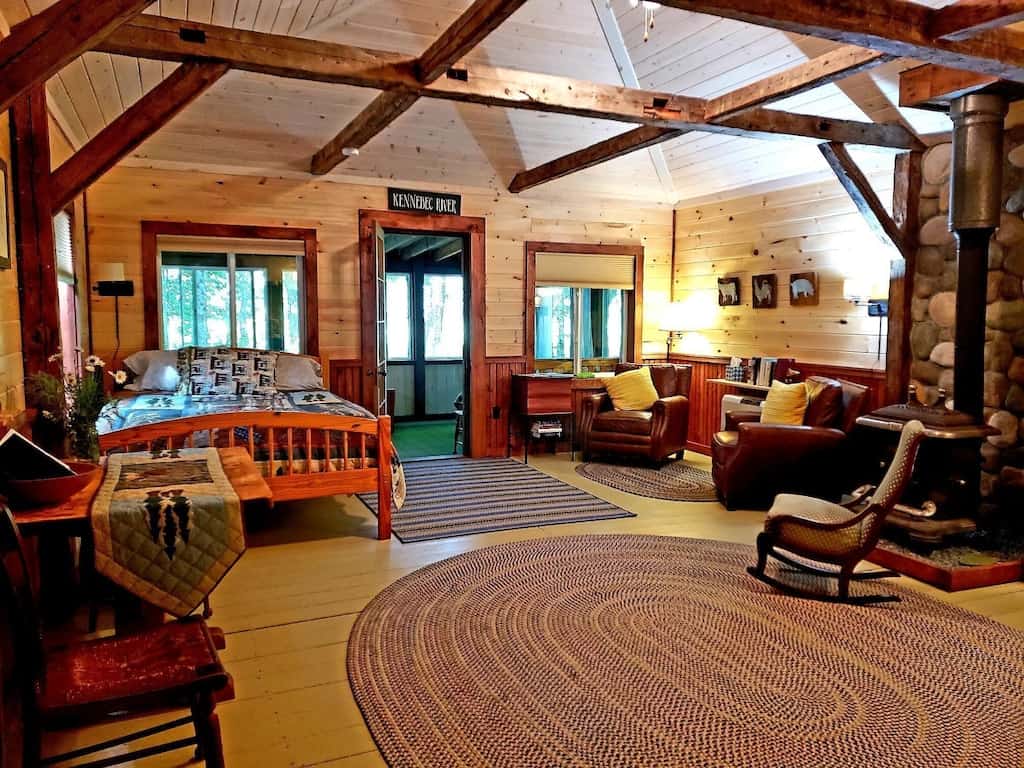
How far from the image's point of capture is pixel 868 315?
539 cm

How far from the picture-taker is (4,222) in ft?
9.78

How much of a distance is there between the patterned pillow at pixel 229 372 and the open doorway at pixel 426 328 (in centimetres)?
95

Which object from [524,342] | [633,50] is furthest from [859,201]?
[524,342]

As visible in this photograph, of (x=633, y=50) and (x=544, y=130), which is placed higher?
(x=633, y=50)

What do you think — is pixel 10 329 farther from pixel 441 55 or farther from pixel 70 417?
pixel 441 55

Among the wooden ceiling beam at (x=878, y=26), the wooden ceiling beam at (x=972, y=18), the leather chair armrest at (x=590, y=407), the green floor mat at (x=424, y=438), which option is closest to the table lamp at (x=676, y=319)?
the leather chair armrest at (x=590, y=407)

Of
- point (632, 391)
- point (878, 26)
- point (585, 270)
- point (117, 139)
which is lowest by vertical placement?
point (632, 391)

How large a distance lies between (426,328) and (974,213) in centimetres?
664

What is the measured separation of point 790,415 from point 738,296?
5.87 feet

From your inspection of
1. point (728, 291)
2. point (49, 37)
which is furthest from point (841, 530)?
point (728, 291)

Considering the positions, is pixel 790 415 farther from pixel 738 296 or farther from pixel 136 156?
pixel 136 156

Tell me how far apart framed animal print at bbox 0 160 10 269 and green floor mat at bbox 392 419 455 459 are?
4.30m

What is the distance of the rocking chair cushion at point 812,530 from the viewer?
339 centimetres

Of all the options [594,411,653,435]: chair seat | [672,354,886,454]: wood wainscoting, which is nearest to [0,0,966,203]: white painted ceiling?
[672,354,886,454]: wood wainscoting
